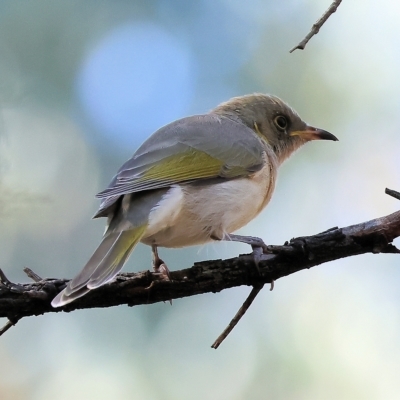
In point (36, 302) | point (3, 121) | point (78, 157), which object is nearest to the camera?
point (36, 302)

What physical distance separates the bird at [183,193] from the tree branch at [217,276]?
10 centimetres

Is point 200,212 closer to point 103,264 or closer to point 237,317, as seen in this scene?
point 103,264

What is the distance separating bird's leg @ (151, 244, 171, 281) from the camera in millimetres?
3020

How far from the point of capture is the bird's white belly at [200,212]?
11.7 feet

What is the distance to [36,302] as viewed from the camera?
284cm

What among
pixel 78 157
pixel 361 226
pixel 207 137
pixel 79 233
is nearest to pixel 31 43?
pixel 78 157

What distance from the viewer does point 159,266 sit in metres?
3.43

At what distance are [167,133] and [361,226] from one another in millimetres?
1861

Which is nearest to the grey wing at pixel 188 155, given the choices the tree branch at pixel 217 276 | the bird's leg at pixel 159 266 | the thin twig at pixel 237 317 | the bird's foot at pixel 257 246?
the bird's leg at pixel 159 266

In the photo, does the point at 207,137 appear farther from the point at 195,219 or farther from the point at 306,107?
the point at 306,107

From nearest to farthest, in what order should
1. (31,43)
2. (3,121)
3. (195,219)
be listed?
1. (195,219)
2. (3,121)
3. (31,43)

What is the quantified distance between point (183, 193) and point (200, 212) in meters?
0.15

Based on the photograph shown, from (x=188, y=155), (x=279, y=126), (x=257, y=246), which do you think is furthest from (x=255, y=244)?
(x=279, y=126)

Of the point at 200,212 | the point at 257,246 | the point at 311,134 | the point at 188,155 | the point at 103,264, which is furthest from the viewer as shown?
the point at 311,134
